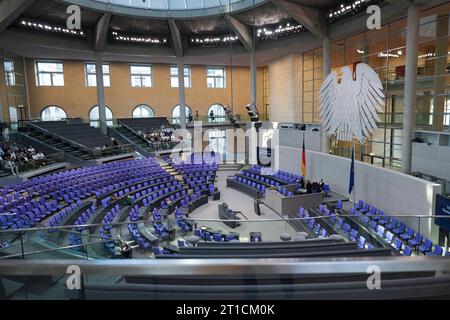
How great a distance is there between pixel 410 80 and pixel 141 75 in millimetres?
24319

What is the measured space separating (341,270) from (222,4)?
82.7ft

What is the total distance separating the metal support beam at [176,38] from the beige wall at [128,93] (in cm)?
492

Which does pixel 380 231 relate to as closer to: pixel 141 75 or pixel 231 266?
Result: pixel 231 266

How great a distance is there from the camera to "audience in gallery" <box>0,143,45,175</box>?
15.9 m

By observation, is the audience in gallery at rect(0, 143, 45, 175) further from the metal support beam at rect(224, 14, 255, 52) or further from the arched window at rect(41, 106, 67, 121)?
the metal support beam at rect(224, 14, 255, 52)

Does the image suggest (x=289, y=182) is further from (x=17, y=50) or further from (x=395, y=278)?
(x=17, y=50)

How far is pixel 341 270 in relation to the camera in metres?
1.87

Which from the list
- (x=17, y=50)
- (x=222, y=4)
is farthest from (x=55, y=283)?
(x=17, y=50)

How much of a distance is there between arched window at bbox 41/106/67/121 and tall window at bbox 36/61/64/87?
203 centimetres

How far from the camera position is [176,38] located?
25891 mm

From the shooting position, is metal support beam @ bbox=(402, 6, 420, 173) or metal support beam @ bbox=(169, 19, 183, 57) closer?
metal support beam @ bbox=(402, 6, 420, 173)

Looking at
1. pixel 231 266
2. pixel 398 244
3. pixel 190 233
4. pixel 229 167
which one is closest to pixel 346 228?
pixel 398 244

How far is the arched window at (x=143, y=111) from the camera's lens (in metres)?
31.6

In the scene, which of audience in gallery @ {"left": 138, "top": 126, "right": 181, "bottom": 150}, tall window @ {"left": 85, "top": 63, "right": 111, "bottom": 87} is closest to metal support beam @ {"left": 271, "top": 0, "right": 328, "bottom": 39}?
audience in gallery @ {"left": 138, "top": 126, "right": 181, "bottom": 150}
